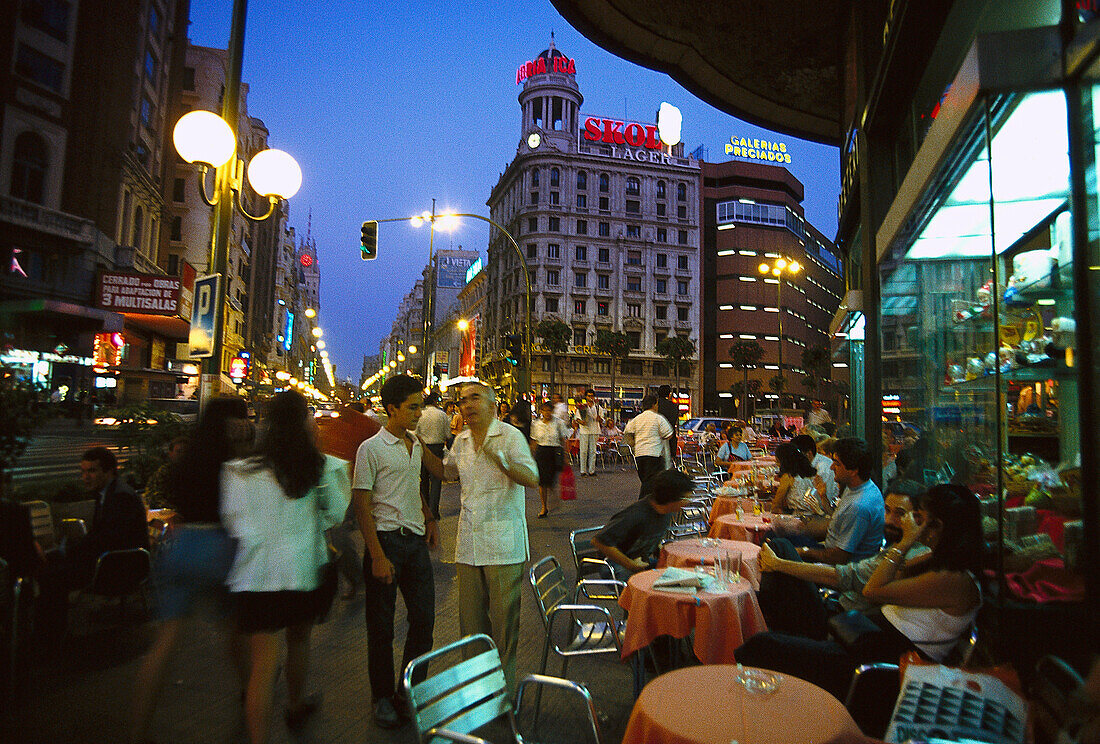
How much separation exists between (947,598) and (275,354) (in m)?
97.5

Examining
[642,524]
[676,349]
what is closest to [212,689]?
[642,524]

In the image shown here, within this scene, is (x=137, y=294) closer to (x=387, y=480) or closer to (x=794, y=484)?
Answer: (x=387, y=480)

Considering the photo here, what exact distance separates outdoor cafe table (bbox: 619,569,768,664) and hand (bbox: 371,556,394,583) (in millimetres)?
1466

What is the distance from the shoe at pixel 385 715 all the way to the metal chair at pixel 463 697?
1152 mm

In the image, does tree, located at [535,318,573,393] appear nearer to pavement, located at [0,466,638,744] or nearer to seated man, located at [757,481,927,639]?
pavement, located at [0,466,638,744]

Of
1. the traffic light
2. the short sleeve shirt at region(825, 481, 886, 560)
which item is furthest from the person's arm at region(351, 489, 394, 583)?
the traffic light

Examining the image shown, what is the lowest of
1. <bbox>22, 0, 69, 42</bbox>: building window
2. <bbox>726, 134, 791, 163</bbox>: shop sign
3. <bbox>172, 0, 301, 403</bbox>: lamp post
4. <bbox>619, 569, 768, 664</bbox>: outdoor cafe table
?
<bbox>619, 569, 768, 664</bbox>: outdoor cafe table

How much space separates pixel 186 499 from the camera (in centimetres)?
321

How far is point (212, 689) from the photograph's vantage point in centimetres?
392

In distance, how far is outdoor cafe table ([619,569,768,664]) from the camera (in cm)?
357

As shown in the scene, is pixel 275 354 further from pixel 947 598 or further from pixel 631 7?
pixel 947 598

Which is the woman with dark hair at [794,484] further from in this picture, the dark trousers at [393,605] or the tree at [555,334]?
the tree at [555,334]

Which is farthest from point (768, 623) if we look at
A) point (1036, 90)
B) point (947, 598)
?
point (1036, 90)

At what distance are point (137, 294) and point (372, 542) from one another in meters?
25.4
